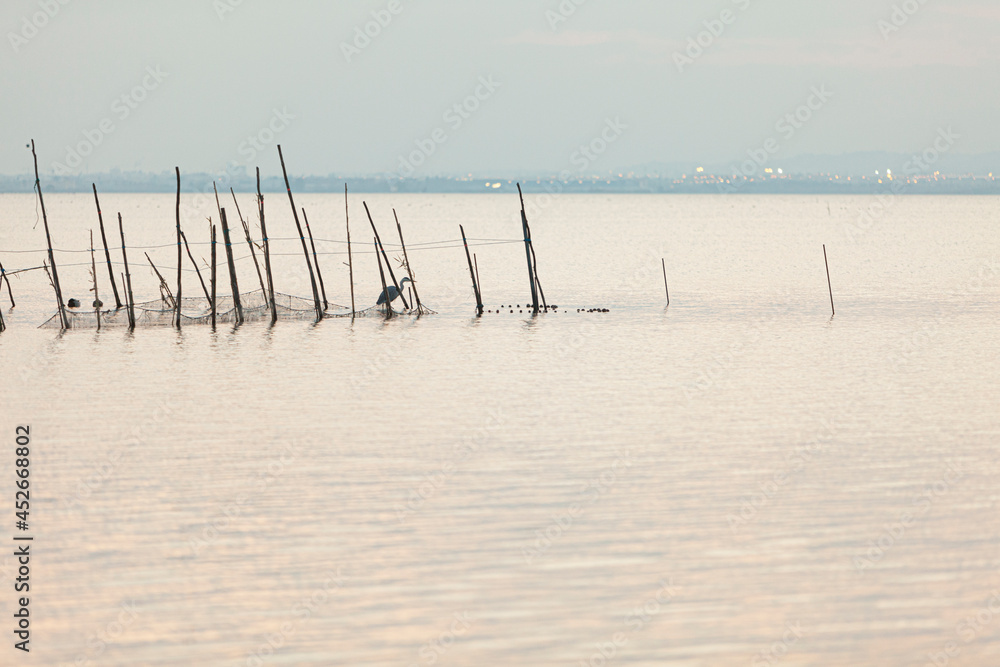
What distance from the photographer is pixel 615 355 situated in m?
24.5

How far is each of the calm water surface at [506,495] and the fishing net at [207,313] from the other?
1.07 m

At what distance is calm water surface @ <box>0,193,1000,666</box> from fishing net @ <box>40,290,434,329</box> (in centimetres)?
107

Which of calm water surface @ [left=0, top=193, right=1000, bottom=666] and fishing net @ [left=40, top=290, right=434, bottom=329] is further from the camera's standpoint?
fishing net @ [left=40, top=290, right=434, bottom=329]

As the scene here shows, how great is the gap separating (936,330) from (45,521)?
24.7 meters

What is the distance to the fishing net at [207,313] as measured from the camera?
29.0 meters

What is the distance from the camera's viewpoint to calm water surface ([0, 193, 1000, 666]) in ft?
29.8

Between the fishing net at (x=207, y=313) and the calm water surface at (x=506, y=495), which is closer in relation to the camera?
the calm water surface at (x=506, y=495)

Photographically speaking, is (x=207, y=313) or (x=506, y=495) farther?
(x=207, y=313)

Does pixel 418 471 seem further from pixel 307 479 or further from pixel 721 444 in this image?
pixel 721 444

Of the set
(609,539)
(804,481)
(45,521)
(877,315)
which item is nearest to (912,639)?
(609,539)

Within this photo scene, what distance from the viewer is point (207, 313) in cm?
3027

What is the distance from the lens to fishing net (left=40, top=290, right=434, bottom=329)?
2905cm

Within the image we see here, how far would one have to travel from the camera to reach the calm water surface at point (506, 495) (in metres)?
9.07

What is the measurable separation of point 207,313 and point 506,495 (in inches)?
759
